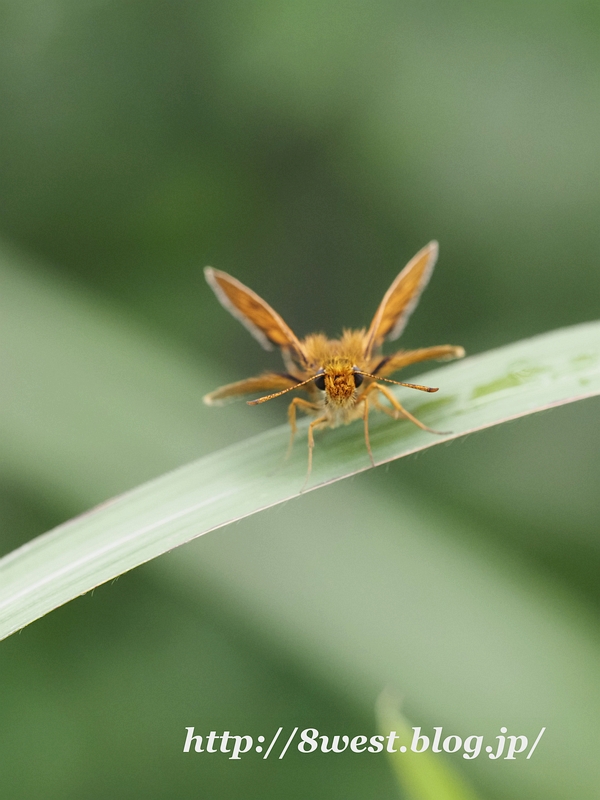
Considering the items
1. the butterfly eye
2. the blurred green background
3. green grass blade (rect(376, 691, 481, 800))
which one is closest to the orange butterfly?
the butterfly eye

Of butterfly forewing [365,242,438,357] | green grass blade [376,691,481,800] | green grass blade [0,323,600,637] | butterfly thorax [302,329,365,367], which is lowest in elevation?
green grass blade [376,691,481,800]

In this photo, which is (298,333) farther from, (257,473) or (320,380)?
(257,473)

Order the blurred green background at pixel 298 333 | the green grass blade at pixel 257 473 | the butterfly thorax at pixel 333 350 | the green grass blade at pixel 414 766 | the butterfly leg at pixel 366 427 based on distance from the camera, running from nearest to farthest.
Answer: the green grass blade at pixel 414 766, the green grass blade at pixel 257 473, the butterfly leg at pixel 366 427, the butterfly thorax at pixel 333 350, the blurred green background at pixel 298 333

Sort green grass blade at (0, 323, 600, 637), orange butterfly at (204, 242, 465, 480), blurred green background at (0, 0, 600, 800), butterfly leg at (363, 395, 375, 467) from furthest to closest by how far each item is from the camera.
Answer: blurred green background at (0, 0, 600, 800), orange butterfly at (204, 242, 465, 480), butterfly leg at (363, 395, 375, 467), green grass blade at (0, 323, 600, 637)

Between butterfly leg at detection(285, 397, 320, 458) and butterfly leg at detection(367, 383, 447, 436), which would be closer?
butterfly leg at detection(367, 383, 447, 436)

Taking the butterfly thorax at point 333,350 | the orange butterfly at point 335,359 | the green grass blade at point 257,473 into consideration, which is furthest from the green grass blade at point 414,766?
the butterfly thorax at point 333,350

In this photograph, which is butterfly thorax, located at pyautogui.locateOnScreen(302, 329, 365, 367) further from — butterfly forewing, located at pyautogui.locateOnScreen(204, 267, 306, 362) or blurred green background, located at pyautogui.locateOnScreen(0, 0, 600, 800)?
blurred green background, located at pyautogui.locateOnScreen(0, 0, 600, 800)

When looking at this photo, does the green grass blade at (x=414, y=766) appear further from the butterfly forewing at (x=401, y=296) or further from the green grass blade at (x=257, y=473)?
the butterfly forewing at (x=401, y=296)
